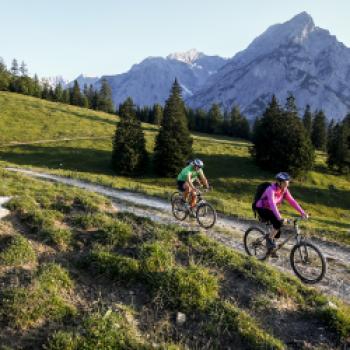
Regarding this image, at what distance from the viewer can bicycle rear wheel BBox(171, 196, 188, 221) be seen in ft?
57.5

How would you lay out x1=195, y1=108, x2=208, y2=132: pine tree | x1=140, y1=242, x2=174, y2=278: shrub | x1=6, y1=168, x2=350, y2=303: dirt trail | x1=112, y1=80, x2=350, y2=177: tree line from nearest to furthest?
x1=140, y1=242, x2=174, y2=278: shrub, x1=6, y1=168, x2=350, y2=303: dirt trail, x1=112, y1=80, x2=350, y2=177: tree line, x1=195, y1=108, x2=208, y2=132: pine tree

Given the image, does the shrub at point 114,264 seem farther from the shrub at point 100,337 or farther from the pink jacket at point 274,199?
the pink jacket at point 274,199

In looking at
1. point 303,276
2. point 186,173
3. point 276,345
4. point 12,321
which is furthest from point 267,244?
point 12,321

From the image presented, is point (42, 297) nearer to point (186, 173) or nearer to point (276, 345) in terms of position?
point (276, 345)

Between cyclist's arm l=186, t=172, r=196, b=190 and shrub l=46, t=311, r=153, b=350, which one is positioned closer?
shrub l=46, t=311, r=153, b=350

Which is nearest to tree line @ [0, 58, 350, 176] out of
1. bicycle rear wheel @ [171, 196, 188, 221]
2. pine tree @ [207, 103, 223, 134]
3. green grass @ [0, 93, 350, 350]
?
bicycle rear wheel @ [171, 196, 188, 221]

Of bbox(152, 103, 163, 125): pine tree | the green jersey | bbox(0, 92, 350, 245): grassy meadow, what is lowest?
bbox(0, 92, 350, 245): grassy meadow

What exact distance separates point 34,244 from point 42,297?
9.98ft

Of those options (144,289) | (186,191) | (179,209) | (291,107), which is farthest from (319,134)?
(144,289)

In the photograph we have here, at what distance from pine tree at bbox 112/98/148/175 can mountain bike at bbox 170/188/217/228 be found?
119 ft

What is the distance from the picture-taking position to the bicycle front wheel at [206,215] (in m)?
16.2

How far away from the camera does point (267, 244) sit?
38.4 ft

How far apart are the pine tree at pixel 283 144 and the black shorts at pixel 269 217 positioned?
49.6m

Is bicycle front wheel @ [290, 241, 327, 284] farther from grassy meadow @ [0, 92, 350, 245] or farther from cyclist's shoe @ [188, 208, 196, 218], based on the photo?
grassy meadow @ [0, 92, 350, 245]
